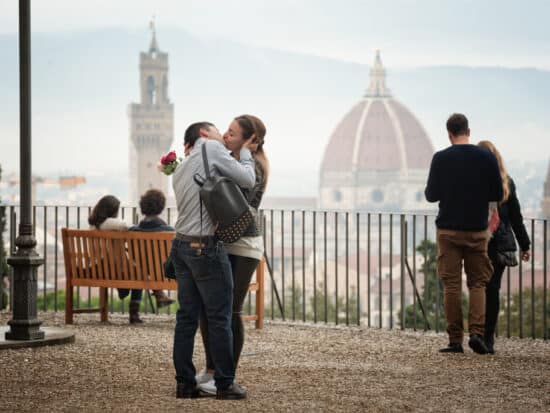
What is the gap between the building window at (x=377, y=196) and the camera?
630ft

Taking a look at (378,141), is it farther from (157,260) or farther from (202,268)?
(202,268)

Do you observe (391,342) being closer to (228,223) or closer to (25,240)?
(25,240)

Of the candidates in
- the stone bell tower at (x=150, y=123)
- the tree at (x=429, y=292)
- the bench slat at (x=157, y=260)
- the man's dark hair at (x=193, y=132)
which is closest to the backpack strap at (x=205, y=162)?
the man's dark hair at (x=193, y=132)

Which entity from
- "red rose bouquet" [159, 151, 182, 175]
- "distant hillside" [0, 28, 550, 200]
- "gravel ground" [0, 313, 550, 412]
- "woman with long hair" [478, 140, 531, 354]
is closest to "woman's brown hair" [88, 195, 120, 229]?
"gravel ground" [0, 313, 550, 412]

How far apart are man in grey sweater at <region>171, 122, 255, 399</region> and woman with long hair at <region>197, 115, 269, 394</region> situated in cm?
15

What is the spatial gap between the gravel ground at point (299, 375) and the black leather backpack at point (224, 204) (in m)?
0.81

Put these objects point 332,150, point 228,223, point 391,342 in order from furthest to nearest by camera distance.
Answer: point 332,150 < point 391,342 < point 228,223

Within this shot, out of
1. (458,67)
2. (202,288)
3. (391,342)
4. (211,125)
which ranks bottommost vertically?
(391,342)

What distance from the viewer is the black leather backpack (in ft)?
17.6

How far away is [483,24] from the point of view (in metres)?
186

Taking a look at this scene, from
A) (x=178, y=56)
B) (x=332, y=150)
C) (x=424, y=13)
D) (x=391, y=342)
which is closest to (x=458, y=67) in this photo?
(x=424, y=13)

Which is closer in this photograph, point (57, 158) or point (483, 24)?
point (57, 158)

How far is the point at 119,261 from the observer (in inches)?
354

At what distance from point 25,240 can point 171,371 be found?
1.65 metres
